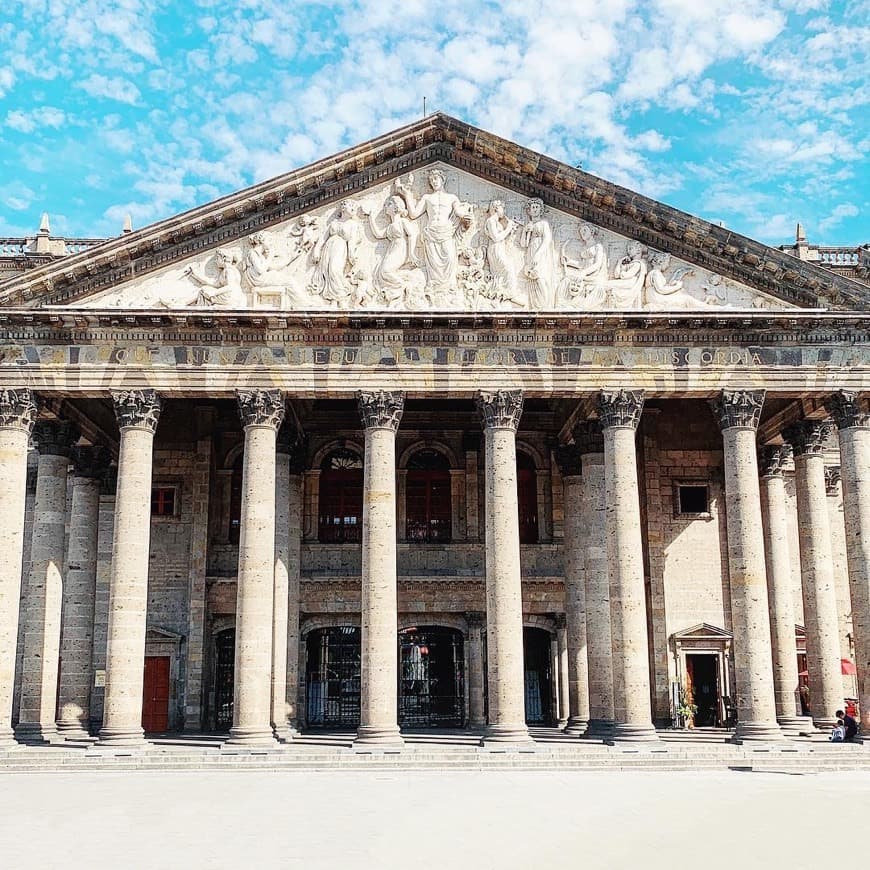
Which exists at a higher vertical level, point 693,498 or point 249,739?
point 693,498

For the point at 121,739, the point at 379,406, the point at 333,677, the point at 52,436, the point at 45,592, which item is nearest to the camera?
the point at 121,739

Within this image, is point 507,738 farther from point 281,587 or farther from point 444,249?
point 444,249

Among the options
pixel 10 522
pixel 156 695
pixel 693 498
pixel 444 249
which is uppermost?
pixel 444 249

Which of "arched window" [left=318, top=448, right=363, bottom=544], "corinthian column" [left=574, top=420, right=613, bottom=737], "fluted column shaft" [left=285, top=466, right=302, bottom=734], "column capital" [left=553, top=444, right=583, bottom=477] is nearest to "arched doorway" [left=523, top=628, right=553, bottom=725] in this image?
"corinthian column" [left=574, top=420, right=613, bottom=737]

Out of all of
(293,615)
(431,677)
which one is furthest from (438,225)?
(431,677)

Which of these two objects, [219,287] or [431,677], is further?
[431,677]

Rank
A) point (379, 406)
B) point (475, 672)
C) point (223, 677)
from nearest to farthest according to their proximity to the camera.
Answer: point (379, 406) → point (475, 672) → point (223, 677)

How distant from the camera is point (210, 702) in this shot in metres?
32.7

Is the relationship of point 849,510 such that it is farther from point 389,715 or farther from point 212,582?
point 212,582

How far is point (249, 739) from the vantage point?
25.2 meters

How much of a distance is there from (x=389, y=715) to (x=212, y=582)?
9.97 m

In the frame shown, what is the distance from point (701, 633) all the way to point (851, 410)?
31.8 feet

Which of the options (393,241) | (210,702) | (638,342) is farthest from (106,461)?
(638,342)

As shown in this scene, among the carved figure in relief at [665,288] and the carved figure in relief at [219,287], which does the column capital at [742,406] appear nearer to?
the carved figure in relief at [665,288]
